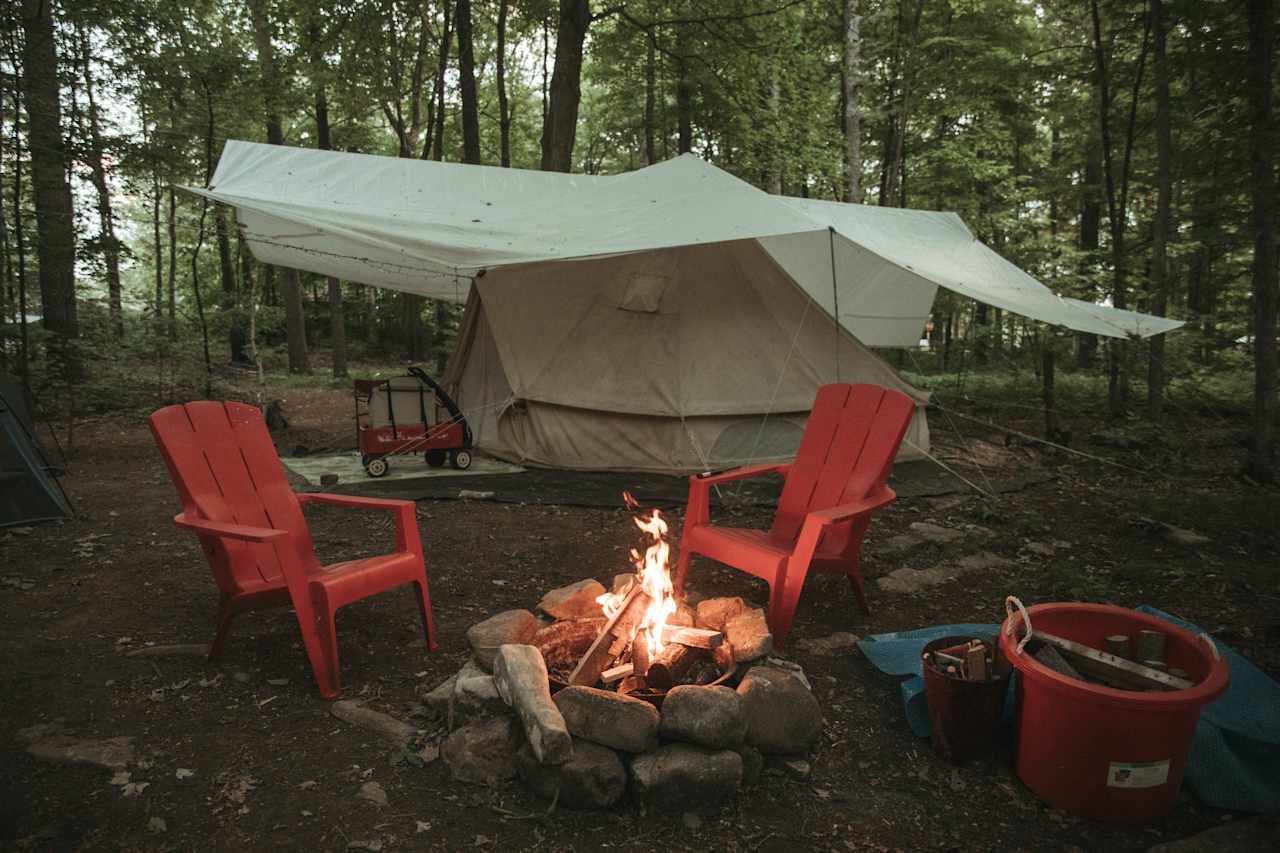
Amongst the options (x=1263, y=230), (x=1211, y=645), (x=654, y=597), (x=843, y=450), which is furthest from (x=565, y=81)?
(x=1211, y=645)

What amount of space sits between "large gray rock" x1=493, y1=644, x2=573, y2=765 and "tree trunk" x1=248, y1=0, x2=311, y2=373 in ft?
22.8

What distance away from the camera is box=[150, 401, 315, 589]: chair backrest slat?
2.54m

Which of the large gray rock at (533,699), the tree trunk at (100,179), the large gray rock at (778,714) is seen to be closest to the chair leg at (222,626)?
the large gray rock at (533,699)

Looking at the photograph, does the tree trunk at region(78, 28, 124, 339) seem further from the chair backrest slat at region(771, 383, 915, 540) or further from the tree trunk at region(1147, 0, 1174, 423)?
the tree trunk at region(1147, 0, 1174, 423)

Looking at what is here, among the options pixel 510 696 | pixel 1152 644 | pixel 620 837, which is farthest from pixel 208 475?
pixel 1152 644

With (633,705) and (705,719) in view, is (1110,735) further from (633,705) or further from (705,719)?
(633,705)

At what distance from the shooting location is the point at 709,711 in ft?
6.58

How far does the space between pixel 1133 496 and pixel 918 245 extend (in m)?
2.29

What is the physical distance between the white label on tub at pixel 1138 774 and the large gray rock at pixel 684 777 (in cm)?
94

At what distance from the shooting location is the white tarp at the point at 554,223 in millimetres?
4340

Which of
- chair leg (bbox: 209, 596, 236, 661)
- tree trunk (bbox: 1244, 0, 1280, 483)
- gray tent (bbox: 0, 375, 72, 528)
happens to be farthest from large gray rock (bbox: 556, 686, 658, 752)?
tree trunk (bbox: 1244, 0, 1280, 483)

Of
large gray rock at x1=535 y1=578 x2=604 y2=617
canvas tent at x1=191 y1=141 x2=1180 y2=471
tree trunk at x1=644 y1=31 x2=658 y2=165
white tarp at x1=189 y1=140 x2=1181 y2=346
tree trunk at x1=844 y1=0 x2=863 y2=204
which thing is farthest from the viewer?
tree trunk at x1=644 y1=31 x2=658 y2=165

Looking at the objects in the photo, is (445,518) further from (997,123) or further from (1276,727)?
(997,123)

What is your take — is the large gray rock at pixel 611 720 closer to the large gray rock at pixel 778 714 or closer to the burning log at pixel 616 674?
the burning log at pixel 616 674
